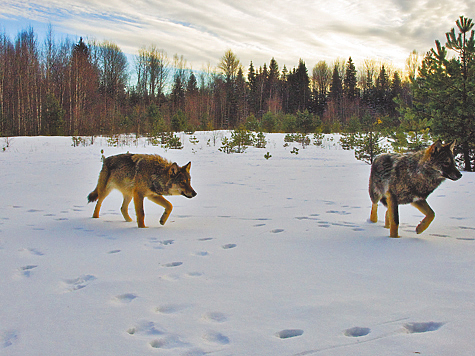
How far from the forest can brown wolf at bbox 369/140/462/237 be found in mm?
7723

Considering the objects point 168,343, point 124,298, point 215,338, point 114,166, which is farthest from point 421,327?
point 114,166

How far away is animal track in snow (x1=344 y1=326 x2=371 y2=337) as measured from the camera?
6.00 ft

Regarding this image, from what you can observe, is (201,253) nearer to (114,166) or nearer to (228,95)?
(114,166)

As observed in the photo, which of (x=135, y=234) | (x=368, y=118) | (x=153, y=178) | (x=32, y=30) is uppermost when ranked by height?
(x=32, y=30)

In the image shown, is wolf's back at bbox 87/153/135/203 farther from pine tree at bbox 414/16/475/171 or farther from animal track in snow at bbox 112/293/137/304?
pine tree at bbox 414/16/475/171

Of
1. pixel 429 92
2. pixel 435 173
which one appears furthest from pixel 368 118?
pixel 435 173

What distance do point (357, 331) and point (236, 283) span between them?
100 centimetres

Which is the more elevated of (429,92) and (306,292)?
(429,92)

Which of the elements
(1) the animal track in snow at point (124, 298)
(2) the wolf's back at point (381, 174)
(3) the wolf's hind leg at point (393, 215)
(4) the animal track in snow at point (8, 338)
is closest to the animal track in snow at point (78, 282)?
(1) the animal track in snow at point (124, 298)

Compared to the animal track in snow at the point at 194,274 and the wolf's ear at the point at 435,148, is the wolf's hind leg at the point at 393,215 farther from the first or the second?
the animal track in snow at the point at 194,274

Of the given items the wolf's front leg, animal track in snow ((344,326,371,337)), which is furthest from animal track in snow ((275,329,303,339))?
the wolf's front leg

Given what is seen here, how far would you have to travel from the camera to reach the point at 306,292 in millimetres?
2406

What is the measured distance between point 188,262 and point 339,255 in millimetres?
1484

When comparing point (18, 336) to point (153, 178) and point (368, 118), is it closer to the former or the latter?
point (153, 178)
